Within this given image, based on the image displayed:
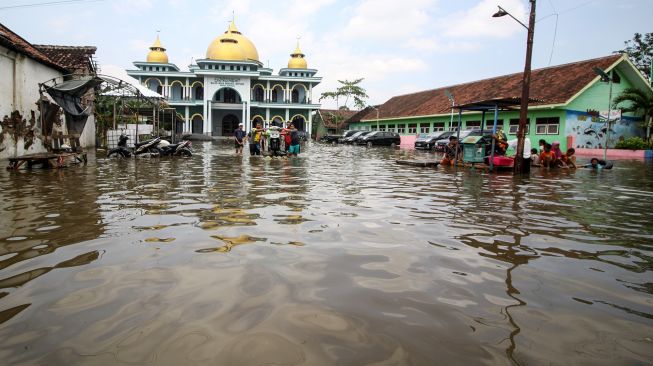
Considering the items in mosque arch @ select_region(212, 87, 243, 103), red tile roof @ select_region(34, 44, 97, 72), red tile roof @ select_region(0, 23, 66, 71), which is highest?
mosque arch @ select_region(212, 87, 243, 103)

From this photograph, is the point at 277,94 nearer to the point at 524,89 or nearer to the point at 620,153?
the point at 620,153

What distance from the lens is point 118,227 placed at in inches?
169

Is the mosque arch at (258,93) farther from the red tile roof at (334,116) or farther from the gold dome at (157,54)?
the gold dome at (157,54)

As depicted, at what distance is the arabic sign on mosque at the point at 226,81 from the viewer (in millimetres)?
49344

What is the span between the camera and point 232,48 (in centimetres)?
4972

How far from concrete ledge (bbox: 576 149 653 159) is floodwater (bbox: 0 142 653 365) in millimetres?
21745

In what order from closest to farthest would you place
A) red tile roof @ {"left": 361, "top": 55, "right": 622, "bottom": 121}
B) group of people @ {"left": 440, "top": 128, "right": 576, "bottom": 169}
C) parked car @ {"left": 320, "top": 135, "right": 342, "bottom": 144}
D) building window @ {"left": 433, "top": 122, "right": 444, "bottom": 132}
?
group of people @ {"left": 440, "top": 128, "right": 576, "bottom": 169} → red tile roof @ {"left": 361, "top": 55, "right": 622, "bottom": 121} → building window @ {"left": 433, "top": 122, "right": 444, "bottom": 132} → parked car @ {"left": 320, "top": 135, "right": 342, "bottom": 144}

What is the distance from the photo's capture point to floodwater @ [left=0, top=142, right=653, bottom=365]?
6.68 feet

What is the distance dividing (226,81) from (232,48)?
4048 mm

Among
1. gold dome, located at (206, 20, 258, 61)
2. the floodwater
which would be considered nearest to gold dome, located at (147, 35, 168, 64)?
gold dome, located at (206, 20, 258, 61)

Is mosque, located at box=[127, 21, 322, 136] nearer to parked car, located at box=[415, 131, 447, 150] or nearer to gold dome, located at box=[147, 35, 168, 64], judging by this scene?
gold dome, located at box=[147, 35, 168, 64]

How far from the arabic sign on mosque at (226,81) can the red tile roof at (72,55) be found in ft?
90.0

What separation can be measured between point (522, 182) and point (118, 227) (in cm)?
865

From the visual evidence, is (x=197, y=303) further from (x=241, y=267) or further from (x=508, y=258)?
(x=508, y=258)
